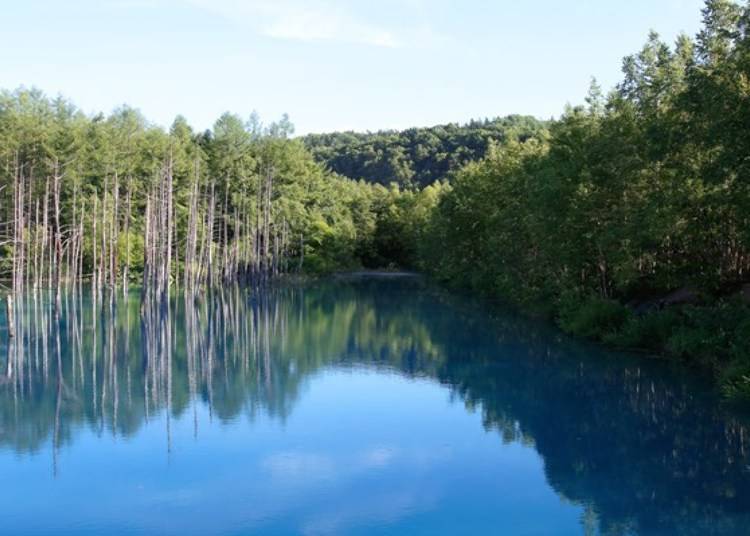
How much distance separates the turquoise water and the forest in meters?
3.26

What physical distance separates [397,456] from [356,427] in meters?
2.85

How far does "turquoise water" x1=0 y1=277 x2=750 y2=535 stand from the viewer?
12.6 m

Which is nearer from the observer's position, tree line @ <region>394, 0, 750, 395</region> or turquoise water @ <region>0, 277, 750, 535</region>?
turquoise water @ <region>0, 277, 750, 535</region>

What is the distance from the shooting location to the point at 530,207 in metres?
37.3

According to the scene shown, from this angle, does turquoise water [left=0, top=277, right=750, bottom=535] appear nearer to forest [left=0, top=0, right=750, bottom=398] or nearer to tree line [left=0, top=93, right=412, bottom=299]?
forest [left=0, top=0, right=750, bottom=398]

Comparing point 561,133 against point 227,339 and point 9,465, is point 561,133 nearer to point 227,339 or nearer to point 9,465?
point 227,339

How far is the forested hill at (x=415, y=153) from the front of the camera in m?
128

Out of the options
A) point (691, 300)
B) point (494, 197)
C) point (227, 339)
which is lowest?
point (227, 339)

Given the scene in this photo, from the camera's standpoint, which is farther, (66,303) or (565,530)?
(66,303)

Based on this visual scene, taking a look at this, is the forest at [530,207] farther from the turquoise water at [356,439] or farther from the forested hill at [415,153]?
the forested hill at [415,153]

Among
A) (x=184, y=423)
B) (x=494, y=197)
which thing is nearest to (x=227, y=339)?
(x=184, y=423)

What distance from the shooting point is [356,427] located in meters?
18.9

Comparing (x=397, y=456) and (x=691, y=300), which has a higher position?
(x=691, y=300)

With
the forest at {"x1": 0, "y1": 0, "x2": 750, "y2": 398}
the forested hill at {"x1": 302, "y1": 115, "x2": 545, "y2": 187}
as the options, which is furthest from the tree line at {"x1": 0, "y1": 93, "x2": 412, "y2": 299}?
the forested hill at {"x1": 302, "y1": 115, "x2": 545, "y2": 187}
